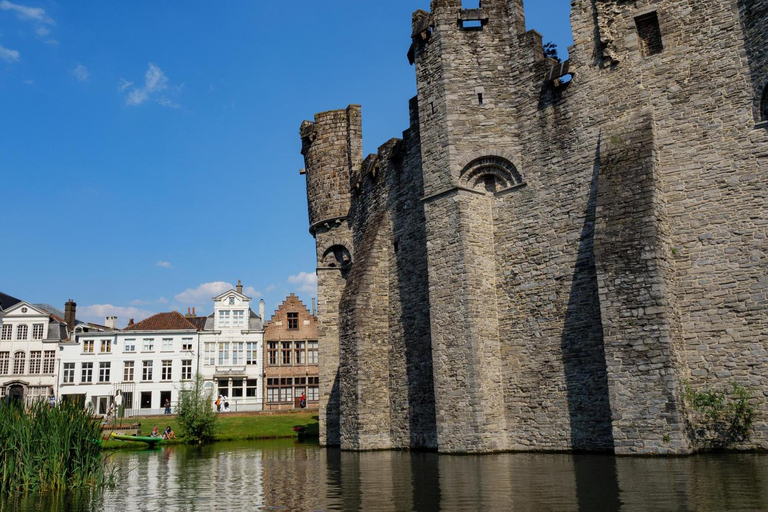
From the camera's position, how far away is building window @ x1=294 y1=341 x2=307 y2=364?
45750 millimetres

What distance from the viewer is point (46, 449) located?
1034 centimetres

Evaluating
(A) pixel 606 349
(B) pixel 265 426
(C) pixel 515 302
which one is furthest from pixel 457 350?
(B) pixel 265 426

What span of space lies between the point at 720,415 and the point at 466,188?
25.5 ft

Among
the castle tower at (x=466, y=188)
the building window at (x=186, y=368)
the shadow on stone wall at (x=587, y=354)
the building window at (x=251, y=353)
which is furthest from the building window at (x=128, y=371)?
the shadow on stone wall at (x=587, y=354)

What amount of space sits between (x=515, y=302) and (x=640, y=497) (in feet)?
28.8

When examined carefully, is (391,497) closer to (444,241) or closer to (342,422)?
(444,241)

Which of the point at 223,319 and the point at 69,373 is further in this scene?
the point at 223,319

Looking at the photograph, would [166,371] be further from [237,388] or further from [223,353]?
[237,388]

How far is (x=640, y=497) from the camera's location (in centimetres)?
787

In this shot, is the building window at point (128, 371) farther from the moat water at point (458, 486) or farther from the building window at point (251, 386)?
the moat water at point (458, 486)

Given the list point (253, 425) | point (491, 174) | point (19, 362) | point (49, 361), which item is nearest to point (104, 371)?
point (49, 361)

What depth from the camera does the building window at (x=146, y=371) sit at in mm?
45938

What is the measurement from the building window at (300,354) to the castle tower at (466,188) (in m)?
30.0

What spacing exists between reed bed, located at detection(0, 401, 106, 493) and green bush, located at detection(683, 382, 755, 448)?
10943mm
